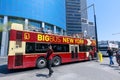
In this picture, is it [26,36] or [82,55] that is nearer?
[26,36]

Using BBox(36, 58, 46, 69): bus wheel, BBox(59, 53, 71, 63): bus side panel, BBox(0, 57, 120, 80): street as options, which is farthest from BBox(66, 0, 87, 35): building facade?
BBox(0, 57, 120, 80): street

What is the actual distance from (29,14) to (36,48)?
31895 mm

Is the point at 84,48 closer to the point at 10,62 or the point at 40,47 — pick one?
the point at 40,47

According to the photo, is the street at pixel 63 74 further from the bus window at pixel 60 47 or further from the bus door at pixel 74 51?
the bus door at pixel 74 51

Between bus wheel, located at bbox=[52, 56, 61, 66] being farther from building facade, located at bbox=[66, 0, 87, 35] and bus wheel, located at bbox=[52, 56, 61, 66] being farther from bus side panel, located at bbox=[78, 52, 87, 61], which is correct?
building facade, located at bbox=[66, 0, 87, 35]

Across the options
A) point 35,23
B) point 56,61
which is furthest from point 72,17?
point 56,61

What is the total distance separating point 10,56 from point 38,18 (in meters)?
34.9

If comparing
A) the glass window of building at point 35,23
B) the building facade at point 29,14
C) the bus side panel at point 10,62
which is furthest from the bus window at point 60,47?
the glass window of building at point 35,23

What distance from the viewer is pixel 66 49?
589 inches

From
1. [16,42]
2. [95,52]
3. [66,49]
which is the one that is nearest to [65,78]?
[16,42]

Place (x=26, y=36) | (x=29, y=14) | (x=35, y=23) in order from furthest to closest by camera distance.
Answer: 1. (x=35, y=23)
2. (x=29, y=14)
3. (x=26, y=36)

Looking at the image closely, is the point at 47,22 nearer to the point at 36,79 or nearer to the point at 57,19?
the point at 57,19

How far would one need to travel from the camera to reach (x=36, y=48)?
12.1 meters

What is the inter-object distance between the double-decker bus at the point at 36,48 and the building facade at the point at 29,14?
864 inches
